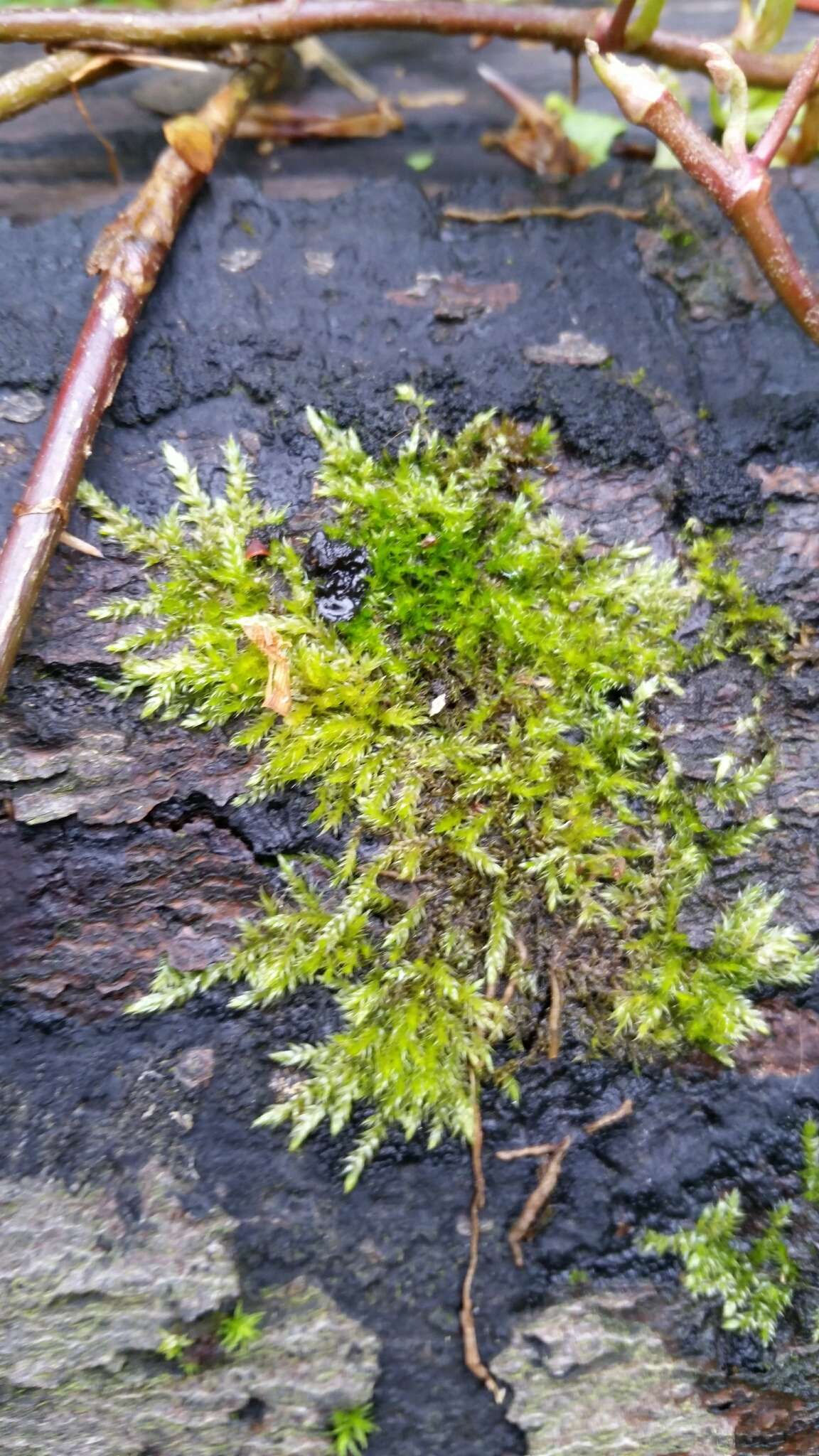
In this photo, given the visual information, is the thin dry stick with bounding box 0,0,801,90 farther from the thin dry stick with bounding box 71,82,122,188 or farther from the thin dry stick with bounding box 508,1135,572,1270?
the thin dry stick with bounding box 508,1135,572,1270

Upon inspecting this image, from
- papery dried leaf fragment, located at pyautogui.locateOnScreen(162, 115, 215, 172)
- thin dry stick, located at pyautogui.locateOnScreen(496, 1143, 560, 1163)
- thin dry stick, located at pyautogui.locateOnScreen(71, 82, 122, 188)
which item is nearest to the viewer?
thin dry stick, located at pyautogui.locateOnScreen(496, 1143, 560, 1163)

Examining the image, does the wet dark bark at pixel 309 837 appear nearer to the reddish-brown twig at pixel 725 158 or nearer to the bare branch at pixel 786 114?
the reddish-brown twig at pixel 725 158

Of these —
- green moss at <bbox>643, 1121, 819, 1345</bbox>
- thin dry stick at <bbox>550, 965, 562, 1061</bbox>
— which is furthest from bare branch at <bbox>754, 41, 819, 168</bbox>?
green moss at <bbox>643, 1121, 819, 1345</bbox>

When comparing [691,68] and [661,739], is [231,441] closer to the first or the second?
[661,739]

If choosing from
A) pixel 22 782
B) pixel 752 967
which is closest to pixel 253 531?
pixel 22 782

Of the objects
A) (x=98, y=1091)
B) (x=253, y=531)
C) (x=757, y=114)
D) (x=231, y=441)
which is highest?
(x=757, y=114)

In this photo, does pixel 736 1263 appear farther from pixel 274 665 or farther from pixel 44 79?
pixel 44 79
